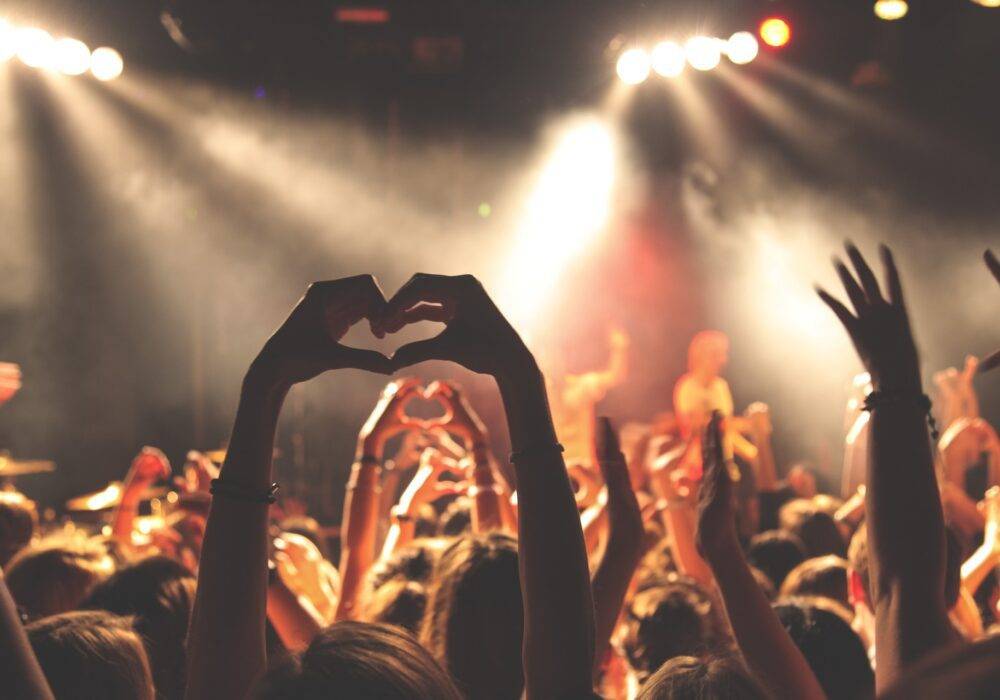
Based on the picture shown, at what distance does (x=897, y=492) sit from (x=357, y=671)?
36.1 inches

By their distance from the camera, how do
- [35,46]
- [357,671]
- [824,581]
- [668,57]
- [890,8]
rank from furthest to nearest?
1. [668,57]
2. [890,8]
3. [35,46]
4. [824,581]
5. [357,671]

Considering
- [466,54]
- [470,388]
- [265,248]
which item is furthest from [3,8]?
[470,388]

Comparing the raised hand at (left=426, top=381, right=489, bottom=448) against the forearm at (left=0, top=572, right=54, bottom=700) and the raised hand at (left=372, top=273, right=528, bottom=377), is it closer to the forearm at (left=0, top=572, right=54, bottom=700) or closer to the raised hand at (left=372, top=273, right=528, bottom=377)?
the raised hand at (left=372, top=273, right=528, bottom=377)

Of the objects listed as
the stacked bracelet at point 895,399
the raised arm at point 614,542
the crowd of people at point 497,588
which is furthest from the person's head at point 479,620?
the stacked bracelet at point 895,399

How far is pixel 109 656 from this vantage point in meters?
1.48

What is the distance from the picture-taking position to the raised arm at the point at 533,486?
1.27 m

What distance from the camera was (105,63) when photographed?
880cm

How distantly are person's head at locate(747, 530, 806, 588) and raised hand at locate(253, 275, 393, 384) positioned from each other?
2555 mm

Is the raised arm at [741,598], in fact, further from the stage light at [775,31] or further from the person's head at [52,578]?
the stage light at [775,31]

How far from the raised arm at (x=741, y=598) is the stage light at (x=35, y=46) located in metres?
8.02

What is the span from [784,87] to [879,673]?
32.8ft

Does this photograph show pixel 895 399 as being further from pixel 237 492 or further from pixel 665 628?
pixel 237 492

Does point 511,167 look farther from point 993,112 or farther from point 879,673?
point 879,673

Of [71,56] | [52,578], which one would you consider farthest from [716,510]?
[71,56]
